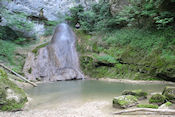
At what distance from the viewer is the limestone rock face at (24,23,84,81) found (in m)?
13.3

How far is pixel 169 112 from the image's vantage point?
4129 mm

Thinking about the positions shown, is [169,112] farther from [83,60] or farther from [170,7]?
[83,60]

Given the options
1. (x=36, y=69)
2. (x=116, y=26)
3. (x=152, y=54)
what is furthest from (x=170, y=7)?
(x=36, y=69)

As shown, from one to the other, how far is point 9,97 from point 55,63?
29.2 ft

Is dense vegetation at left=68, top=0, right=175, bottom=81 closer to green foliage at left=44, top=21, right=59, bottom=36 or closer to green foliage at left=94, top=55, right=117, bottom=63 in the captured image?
green foliage at left=94, top=55, right=117, bottom=63

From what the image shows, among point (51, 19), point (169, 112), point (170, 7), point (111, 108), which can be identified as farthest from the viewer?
point (51, 19)

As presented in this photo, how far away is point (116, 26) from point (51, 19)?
981cm

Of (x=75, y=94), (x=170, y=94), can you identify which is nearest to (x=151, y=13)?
(x=170, y=94)

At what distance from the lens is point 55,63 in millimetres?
14156

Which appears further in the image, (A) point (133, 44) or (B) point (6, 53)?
(B) point (6, 53)

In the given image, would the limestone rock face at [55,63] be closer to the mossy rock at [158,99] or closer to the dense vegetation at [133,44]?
the dense vegetation at [133,44]

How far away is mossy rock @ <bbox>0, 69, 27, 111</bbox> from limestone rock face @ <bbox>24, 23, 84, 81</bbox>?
282 inches

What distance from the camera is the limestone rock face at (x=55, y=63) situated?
13.3 meters

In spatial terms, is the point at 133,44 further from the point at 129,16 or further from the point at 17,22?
the point at 17,22
